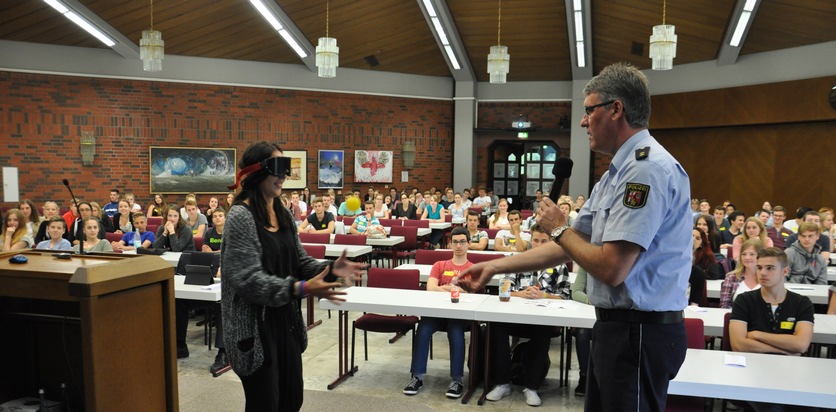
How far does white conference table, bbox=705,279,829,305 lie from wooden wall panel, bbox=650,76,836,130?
9175 millimetres

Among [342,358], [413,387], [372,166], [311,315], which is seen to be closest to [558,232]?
[413,387]

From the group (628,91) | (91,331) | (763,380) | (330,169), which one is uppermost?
(628,91)

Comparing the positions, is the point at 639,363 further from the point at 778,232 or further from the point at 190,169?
the point at 190,169

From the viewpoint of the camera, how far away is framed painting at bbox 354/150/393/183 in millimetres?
18812

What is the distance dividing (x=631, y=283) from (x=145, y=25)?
15.3 m

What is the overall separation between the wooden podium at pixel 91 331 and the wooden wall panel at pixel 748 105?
14.9 m

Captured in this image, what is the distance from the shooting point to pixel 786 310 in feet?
14.1

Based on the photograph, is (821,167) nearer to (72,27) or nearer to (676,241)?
(676,241)

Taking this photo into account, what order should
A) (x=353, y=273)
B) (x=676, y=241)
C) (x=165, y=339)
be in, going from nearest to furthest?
(x=676, y=241)
(x=165, y=339)
(x=353, y=273)

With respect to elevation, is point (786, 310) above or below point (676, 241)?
below

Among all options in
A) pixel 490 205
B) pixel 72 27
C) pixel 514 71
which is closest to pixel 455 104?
pixel 514 71

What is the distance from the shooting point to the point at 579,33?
15891 mm

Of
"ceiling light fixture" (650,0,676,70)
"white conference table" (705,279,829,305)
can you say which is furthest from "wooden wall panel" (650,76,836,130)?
"white conference table" (705,279,829,305)

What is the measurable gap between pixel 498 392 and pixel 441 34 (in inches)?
507
